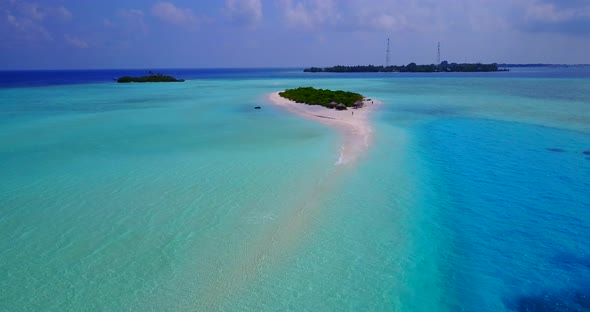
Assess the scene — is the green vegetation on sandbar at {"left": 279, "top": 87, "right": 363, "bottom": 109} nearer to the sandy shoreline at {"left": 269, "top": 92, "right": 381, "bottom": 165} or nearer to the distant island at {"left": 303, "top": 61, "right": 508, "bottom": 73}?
the sandy shoreline at {"left": 269, "top": 92, "right": 381, "bottom": 165}

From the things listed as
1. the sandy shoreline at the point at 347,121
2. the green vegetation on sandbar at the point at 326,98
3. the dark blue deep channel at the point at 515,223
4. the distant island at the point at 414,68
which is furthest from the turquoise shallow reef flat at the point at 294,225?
the distant island at the point at 414,68

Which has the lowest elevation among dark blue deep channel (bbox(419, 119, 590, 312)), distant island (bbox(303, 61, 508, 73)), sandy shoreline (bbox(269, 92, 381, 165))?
dark blue deep channel (bbox(419, 119, 590, 312))

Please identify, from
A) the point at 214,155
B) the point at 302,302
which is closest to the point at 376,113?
the point at 214,155

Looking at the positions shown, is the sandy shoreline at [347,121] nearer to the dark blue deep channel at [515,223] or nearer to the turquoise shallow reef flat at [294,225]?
the turquoise shallow reef flat at [294,225]

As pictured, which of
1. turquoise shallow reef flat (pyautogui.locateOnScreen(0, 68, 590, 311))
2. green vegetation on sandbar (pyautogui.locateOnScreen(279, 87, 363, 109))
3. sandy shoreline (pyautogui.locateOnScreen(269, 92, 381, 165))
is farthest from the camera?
green vegetation on sandbar (pyautogui.locateOnScreen(279, 87, 363, 109))

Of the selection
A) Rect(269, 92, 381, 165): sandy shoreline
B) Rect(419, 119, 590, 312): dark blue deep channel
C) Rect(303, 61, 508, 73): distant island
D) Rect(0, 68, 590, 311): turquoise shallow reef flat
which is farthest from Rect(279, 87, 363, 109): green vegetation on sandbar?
Rect(303, 61, 508, 73): distant island
